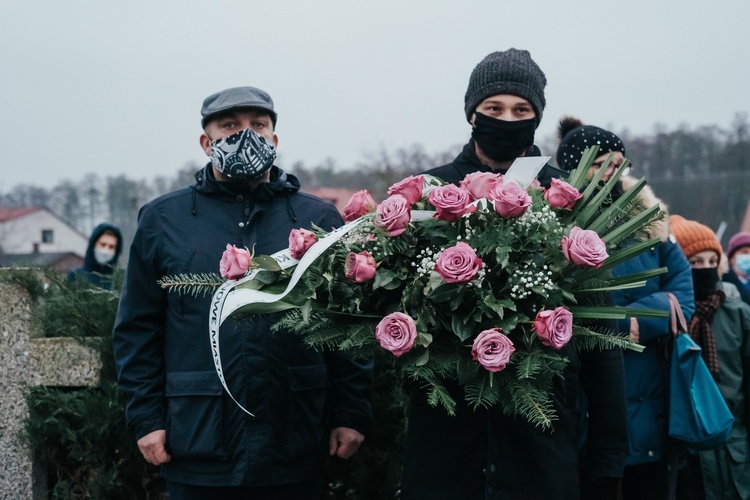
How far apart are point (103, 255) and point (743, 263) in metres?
5.94

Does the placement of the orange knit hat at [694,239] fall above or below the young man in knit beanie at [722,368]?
above

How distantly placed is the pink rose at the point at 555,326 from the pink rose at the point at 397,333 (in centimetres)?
34

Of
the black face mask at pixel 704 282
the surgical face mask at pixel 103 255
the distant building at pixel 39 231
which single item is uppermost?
the distant building at pixel 39 231

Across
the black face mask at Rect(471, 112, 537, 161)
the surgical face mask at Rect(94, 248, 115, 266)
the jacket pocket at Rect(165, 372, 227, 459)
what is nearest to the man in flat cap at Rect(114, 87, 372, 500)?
the jacket pocket at Rect(165, 372, 227, 459)

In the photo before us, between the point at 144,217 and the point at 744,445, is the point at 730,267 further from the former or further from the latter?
the point at 144,217

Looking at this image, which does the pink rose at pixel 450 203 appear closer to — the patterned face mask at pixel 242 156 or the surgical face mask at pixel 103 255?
the patterned face mask at pixel 242 156

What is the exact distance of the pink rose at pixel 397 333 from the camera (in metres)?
2.17

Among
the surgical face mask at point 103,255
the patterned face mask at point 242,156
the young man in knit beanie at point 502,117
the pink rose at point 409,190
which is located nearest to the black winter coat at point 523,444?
the pink rose at point 409,190

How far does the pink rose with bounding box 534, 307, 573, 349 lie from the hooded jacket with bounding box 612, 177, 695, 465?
60.7 inches

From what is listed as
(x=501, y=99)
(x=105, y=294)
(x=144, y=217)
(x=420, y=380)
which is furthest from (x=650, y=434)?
(x=105, y=294)

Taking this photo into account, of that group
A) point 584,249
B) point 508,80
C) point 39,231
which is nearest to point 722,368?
point 508,80

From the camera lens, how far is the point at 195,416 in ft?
10.0

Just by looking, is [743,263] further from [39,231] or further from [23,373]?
[39,231]

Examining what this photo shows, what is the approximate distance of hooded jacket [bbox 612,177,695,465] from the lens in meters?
3.65
